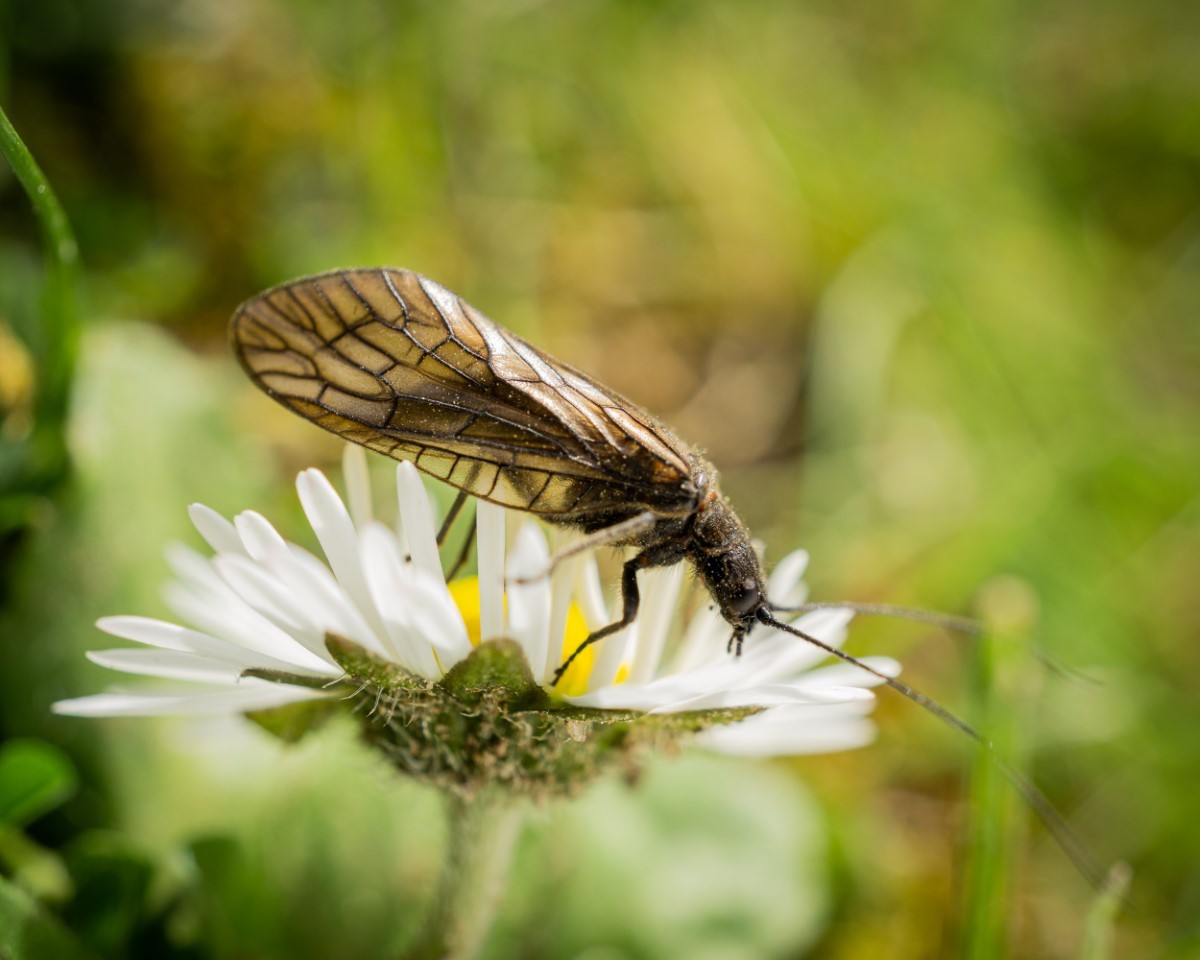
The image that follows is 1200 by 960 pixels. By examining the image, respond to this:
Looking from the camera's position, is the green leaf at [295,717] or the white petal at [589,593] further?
the white petal at [589,593]

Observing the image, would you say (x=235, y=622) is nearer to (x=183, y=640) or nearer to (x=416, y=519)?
(x=183, y=640)

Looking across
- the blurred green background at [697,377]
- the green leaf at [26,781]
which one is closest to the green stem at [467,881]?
the blurred green background at [697,377]

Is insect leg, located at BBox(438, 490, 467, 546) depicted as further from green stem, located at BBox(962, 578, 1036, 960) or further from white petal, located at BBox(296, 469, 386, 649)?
green stem, located at BBox(962, 578, 1036, 960)

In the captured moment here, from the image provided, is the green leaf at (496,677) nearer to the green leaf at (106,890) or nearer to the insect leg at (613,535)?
the insect leg at (613,535)

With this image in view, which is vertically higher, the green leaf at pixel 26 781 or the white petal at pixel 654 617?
the white petal at pixel 654 617

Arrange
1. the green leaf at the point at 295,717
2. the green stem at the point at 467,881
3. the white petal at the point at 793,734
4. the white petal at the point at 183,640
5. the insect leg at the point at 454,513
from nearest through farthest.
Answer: the white petal at the point at 183,640 < the green leaf at the point at 295,717 < the green stem at the point at 467,881 < the white petal at the point at 793,734 < the insect leg at the point at 454,513

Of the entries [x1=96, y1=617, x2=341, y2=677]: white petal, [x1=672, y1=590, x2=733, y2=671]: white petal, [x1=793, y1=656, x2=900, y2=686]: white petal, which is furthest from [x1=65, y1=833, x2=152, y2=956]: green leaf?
[x1=793, y1=656, x2=900, y2=686]: white petal

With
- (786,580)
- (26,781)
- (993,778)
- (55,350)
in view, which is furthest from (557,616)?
(55,350)
